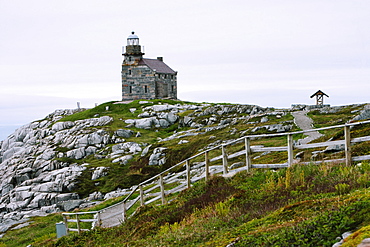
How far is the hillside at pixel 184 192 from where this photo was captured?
9.98m

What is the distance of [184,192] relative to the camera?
17922mm

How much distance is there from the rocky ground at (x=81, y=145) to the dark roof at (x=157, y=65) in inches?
480

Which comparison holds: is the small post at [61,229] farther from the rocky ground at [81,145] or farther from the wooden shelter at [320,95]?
the wooden shelter at [320,95]

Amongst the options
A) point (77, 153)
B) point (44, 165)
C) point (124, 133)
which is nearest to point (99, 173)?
point (44, 165)

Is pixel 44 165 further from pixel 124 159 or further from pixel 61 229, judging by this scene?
pixel 61 229

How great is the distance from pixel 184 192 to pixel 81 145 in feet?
188

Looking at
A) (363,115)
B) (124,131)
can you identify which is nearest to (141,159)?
(124,131)

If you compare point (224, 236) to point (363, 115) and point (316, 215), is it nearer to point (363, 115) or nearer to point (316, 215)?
point (316, 215)

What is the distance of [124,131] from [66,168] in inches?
638

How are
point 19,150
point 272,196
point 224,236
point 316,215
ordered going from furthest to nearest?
point 19,150
point 272,196
point 224,236
point 316,215

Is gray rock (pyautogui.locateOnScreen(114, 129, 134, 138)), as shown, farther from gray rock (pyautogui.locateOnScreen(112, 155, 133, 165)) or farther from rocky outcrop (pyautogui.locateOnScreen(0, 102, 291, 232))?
gray rock (pyautogui.locateOnScreen(112, 155, 133, 165))

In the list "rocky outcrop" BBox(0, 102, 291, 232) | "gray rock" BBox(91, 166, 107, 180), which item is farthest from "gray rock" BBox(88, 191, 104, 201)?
"gray rock" BBox(91, 166, 107, 180)

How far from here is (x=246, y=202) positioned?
13.4 meters

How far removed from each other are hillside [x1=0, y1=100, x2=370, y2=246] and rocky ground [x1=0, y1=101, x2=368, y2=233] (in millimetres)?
189
